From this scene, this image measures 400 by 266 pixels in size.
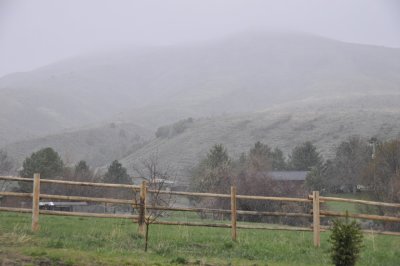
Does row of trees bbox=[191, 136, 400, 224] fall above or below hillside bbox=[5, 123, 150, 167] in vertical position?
below

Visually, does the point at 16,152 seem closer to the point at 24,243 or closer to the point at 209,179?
the point at 209,179

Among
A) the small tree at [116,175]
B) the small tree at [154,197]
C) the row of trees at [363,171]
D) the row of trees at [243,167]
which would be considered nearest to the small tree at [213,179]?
the row of trees at [243,167]

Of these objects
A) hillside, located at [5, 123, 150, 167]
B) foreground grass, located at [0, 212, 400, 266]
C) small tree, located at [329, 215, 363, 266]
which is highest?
hillside, located at [5, 123, 150, 167]

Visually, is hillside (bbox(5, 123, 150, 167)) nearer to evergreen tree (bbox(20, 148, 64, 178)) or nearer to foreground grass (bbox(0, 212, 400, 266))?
evergreen tree (bbox(20, 148, 64, 178))

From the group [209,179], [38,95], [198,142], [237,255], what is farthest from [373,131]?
[38,95]

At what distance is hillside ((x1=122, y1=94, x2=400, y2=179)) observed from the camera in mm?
63844

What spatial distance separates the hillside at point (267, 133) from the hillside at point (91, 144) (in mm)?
7774

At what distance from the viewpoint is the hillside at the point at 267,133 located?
2514 inches

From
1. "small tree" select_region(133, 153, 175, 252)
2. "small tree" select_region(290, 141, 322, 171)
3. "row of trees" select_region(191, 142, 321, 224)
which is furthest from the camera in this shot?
"small tree" select_region(290, 141, 322, 171)

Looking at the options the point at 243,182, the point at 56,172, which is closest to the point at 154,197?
the point at 243,182

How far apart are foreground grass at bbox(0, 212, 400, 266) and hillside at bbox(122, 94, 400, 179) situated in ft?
145

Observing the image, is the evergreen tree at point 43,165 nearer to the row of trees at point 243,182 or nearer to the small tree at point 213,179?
the small tree at point 213,179

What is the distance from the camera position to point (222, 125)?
260 feet

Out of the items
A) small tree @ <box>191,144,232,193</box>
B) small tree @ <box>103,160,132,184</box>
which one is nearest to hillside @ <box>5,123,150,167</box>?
small tree @ <box>103,160,132,184</box>
